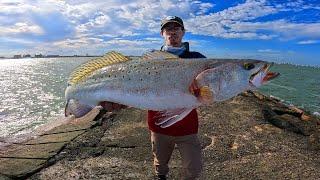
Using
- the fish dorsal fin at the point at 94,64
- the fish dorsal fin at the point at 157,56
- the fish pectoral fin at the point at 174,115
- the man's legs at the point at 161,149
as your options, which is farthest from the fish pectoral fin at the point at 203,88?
the man's legs at the point at 161,149

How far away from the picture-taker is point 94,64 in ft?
15.9

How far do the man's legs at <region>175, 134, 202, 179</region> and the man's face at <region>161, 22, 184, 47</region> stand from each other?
1.38 m

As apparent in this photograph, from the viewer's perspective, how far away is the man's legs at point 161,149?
5.94 m

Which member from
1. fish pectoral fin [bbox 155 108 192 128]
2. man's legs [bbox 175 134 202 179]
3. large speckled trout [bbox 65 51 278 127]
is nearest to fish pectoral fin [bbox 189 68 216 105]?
large speckled trout [bbox 65 51 278 127]

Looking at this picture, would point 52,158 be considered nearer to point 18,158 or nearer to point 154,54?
point 18,158

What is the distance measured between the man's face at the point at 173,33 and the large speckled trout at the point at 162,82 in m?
0.89

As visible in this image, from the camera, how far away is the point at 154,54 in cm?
472

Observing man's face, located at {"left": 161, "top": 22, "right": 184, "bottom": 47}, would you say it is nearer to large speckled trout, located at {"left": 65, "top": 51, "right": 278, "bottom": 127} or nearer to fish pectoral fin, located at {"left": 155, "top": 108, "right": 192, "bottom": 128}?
large speckled trout, located at {"left": 65, "top": 51, "right": 278, "bottom": 127}

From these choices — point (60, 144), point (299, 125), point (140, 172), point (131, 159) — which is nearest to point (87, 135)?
point (60, 144)

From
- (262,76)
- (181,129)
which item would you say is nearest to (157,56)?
(262,76)

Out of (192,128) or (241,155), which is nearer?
(192,128)

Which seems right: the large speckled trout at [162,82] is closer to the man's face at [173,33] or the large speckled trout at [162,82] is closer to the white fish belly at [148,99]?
the white fish belly at [148,99]

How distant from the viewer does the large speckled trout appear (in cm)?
414

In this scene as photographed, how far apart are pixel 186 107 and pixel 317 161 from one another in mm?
5673
